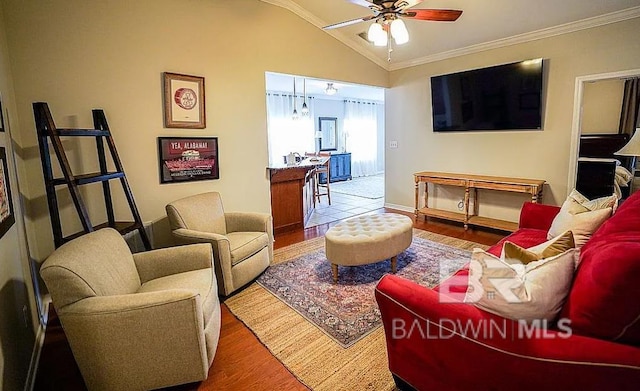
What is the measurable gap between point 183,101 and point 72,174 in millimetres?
1340

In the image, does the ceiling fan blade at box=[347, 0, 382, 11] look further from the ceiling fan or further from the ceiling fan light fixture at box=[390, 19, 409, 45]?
the ceiling fan light fixture at box=[390, 19, 409, 45]

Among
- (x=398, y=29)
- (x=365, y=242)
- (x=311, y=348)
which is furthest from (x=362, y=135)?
(x=311, y=348)

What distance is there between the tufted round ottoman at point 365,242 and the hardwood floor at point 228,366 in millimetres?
1011

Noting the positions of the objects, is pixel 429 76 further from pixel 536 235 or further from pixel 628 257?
pixel 628 257

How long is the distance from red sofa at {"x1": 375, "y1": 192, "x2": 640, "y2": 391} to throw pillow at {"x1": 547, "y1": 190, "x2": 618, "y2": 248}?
0.51m

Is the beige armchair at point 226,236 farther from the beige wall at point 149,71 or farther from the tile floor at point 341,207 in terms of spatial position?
the tile floor at point 341,207

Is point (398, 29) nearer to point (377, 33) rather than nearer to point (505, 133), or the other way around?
point (377, 33)

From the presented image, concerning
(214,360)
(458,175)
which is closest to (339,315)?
(214,360)

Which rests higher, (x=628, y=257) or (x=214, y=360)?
(x=628, y=257)

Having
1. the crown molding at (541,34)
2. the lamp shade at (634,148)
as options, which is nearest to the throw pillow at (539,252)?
the lamp shade at (634,148)

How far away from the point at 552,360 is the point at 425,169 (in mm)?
4542

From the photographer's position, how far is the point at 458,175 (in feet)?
16.1

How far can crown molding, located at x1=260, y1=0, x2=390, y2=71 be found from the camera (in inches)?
161

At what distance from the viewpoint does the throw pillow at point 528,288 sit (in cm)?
126
